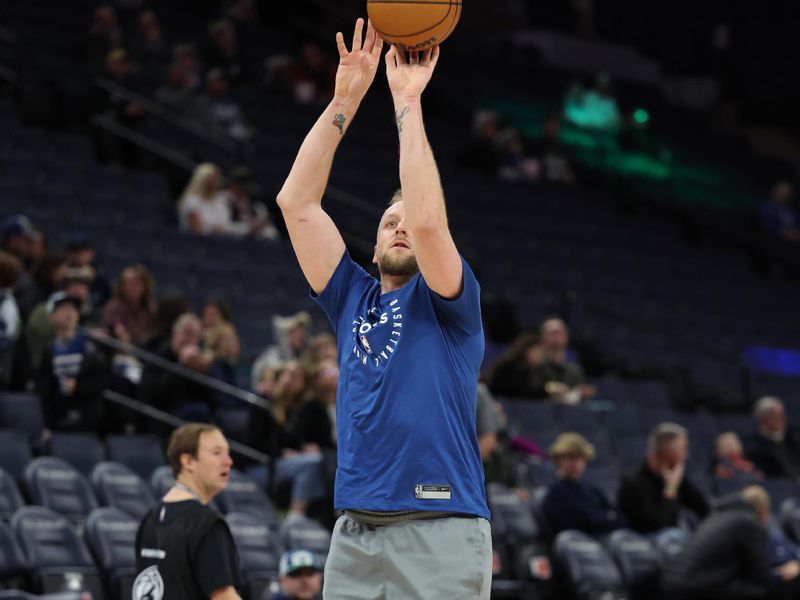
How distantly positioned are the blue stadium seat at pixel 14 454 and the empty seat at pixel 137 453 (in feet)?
2.16

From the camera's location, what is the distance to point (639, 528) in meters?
10.5

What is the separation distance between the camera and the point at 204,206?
12.5 meters

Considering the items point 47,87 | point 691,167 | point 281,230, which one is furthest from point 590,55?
point 47,87

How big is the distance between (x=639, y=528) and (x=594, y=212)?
23.6 feet

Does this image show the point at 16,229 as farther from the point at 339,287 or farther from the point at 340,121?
the point at 339,287

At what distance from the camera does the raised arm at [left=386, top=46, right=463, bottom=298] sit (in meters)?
3.69

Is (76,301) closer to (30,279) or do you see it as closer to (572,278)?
(30,279)

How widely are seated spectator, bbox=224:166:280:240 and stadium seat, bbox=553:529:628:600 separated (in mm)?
4523

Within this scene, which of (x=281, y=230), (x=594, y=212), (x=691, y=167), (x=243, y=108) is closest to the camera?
(x=281, y=230)

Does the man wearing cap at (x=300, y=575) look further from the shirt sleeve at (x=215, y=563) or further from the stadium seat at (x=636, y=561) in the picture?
the stadium seat at (x=636, y=561)

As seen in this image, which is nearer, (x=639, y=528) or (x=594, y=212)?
(x=639, y=528)

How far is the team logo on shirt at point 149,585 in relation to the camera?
5145mm

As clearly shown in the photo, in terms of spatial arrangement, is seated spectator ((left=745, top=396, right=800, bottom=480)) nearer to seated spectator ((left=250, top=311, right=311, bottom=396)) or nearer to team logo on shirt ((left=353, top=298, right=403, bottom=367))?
seated spectator ((left=250, top=311, right=311, bottom=396))

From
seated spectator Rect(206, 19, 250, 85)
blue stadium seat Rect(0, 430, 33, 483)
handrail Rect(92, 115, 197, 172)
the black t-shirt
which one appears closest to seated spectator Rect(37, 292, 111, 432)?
blue stadium seat Rect(0, 430, 33, 483)
